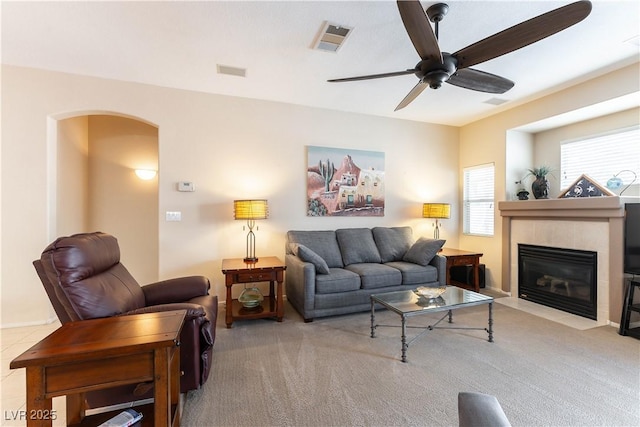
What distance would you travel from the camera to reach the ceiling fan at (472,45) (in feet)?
4.92

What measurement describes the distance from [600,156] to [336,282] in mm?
3696

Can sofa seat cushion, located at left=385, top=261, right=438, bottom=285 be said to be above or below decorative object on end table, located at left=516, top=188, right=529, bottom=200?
below

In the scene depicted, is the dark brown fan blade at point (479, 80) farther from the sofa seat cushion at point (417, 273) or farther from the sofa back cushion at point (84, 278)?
the sofa back cushion at point (84, 278)

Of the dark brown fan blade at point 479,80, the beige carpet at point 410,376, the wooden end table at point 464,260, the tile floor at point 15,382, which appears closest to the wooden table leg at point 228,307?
the beige carpet at point 410,376

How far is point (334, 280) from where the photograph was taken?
3.11 m

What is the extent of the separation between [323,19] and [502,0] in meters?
1.29

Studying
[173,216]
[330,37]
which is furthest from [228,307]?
[330,37]

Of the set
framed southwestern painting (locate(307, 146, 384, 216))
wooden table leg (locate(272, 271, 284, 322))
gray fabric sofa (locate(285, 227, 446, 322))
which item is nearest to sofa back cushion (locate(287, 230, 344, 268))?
gray fabric sofa (locate(285, 227, 446, 322))

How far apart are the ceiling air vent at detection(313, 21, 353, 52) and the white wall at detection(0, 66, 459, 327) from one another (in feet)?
4.82

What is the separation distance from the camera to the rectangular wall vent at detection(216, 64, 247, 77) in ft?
9.75

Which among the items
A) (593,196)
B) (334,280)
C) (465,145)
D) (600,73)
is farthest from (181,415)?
(465,145)

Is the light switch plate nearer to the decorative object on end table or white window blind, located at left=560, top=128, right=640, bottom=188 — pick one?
the decorative object on end table

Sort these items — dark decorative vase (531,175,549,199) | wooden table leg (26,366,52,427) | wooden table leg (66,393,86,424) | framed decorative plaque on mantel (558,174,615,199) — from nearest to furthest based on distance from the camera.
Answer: wooden table leg (26,366,52,427), wooden table leg (66,393,86,424), framed decorative plaque on mantel (558,174,615,199), dark decorative vase (531,175,549,199)

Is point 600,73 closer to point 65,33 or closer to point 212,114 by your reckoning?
point 212,114
